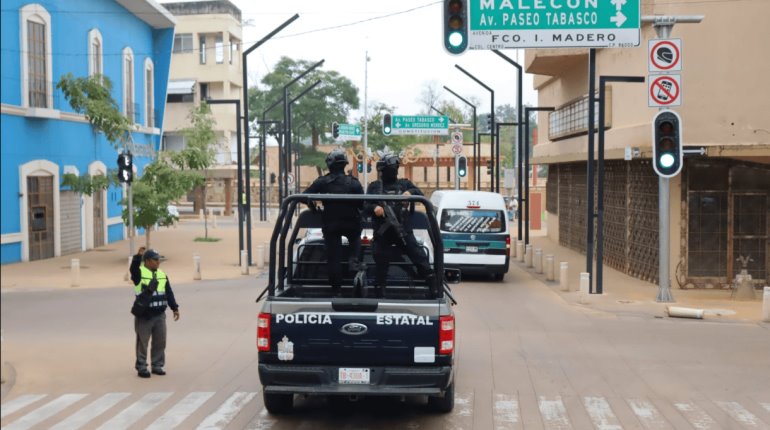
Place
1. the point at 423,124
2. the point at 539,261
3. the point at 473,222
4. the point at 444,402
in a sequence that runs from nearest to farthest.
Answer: the point at 444,402 < the point at 473,222 < the point at 539,261 < the point at 423,124

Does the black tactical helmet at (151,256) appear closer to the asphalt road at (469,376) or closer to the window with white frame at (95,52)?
the asphalt road at (469,376)

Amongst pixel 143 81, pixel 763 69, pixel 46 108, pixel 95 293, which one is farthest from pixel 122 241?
pixel 763 69

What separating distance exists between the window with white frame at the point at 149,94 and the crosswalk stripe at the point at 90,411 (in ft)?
101

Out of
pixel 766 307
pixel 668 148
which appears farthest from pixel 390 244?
pixel 766 307

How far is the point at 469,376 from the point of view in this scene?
36.9ft

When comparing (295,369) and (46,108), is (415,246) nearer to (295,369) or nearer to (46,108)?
(295,369)

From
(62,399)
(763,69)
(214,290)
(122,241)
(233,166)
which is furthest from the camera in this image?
(233,166)

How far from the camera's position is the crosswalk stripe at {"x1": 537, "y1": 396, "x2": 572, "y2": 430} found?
8.84m

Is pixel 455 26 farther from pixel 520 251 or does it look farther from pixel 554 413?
pixel 520 251

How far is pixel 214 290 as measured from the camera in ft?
68.5

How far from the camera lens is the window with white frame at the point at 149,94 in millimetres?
39259

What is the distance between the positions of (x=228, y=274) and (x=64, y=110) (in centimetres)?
891

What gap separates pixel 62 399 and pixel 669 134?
1189 cm

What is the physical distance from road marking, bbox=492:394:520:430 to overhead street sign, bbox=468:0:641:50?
7.28m
